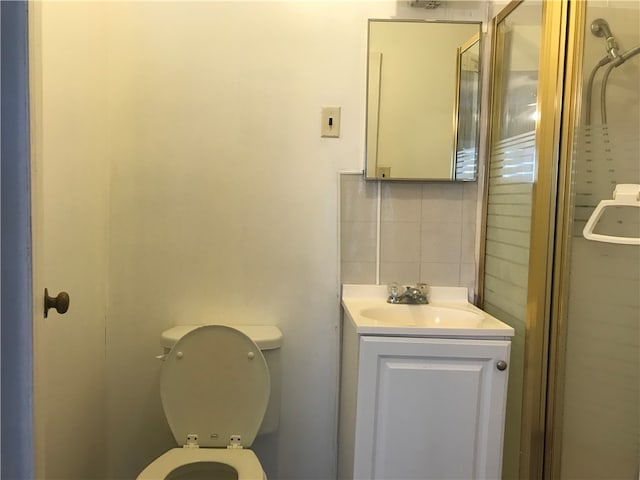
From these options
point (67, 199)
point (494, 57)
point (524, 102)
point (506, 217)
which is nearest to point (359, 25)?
point (494, 57)

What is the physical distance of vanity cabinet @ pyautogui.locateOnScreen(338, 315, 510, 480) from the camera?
5.26 feet

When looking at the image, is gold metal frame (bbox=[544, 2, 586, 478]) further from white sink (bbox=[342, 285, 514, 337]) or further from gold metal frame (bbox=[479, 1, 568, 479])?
white sink (bbox=[342, 285, 514, 337])

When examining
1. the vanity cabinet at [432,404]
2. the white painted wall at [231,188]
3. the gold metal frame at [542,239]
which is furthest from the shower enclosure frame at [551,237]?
the white painted wall at [231,188]

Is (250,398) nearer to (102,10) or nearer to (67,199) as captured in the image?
(67,199)

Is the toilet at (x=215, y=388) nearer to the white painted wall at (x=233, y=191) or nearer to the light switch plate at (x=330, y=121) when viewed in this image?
the white painted wall at (x=233, y=191)

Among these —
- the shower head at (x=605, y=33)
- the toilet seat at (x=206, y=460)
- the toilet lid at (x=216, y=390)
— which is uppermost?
the shower head at (x=605, y=33)

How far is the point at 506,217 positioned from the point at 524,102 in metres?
0.39

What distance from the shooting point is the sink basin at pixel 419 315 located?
6.17 feet

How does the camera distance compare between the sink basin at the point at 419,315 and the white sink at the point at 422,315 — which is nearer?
the white sink at the point at 422,315

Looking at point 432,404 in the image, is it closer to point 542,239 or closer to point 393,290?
point 393,290

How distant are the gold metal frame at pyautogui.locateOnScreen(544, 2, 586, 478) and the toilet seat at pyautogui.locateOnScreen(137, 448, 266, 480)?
0.89m

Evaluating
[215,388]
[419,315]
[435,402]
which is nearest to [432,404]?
[435,402]

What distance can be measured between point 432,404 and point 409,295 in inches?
18.3

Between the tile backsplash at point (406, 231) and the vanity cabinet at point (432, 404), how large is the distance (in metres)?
0.46
